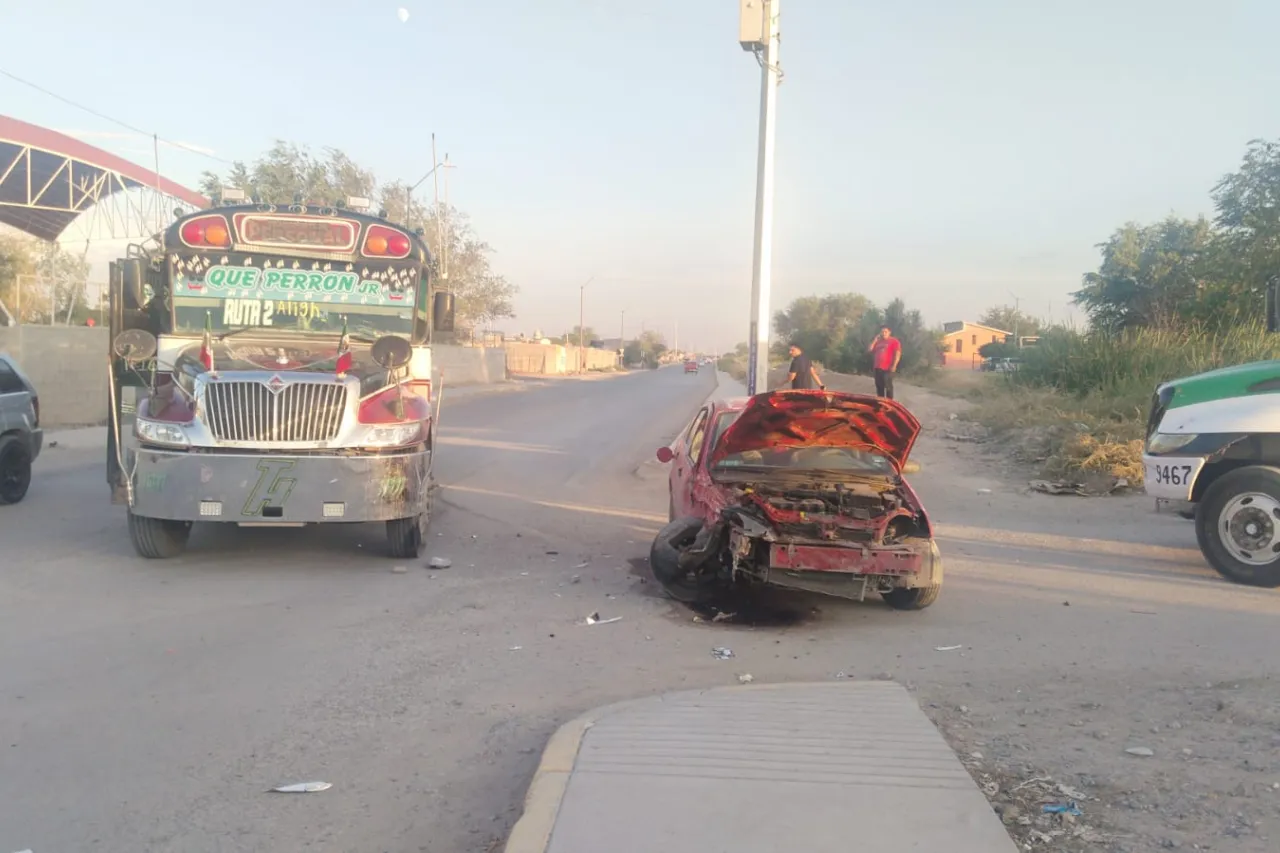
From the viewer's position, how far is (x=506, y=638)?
21.1 ft

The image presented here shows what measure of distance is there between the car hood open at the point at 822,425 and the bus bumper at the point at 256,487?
2891mm

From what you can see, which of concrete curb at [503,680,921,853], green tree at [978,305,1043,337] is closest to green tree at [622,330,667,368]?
green tree at [978,305,1043,337]

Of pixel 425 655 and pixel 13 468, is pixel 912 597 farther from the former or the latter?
pixel 13 468

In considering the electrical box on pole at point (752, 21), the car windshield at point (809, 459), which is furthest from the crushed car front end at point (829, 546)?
the electrical box on pole at point (752, 21)

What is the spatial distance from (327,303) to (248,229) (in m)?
0.99

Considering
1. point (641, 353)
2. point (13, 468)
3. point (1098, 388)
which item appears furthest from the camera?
point (641, 353)

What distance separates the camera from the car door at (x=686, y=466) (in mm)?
8539

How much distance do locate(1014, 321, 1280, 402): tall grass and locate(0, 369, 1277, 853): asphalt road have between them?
8.54m

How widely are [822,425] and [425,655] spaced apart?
12.1 feet

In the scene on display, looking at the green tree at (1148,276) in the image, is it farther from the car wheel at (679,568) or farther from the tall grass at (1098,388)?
the car wheel at (679,568)

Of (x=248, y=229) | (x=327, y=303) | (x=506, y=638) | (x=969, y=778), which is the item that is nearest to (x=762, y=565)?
(x=506, y=638)

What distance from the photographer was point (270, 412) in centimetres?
791

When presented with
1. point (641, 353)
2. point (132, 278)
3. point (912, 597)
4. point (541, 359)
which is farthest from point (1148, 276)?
point (641, 353)

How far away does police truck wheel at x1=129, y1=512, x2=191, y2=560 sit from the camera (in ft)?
26.8
